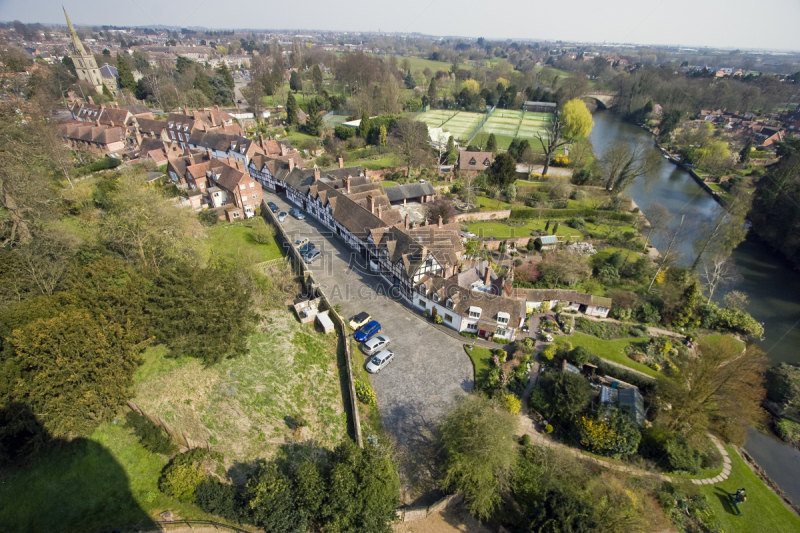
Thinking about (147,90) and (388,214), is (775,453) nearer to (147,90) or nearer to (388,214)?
(388,214)

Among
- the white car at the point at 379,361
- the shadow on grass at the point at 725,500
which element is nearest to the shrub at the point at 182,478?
the white car at the point at 379,361

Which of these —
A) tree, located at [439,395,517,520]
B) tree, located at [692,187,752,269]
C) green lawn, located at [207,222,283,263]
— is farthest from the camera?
tree, located at [692,187,752,269]

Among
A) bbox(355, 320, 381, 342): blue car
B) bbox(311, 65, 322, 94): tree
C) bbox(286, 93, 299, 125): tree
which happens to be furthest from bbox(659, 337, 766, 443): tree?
bbox(311, 65, 322, 94): tree

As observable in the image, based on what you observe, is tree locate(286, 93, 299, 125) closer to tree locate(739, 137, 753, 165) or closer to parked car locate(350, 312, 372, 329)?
parked car locate(350, 312, 372, 329)

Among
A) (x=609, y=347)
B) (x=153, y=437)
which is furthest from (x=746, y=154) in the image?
(x=153, y=437)

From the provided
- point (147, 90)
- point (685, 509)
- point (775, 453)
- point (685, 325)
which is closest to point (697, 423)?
point (685, 509)

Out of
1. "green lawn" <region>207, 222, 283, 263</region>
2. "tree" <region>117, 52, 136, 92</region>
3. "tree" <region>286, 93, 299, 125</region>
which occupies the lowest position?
"green lawn" <region>207, 222, 283, 263</region>

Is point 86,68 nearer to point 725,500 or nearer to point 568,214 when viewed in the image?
point 568,214
